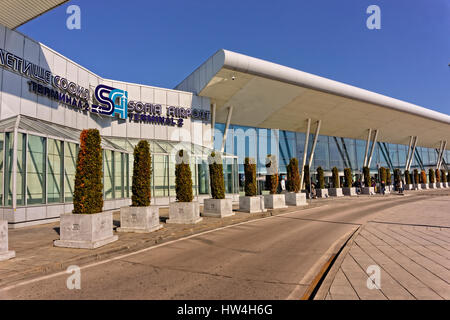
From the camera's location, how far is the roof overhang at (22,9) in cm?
1418

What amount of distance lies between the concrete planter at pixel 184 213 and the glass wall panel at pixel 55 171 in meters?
6.65

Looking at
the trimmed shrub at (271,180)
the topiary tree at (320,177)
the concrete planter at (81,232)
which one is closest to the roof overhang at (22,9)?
the concrete planter at (81,232)

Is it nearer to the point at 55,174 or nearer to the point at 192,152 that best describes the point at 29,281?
the point at 55,174

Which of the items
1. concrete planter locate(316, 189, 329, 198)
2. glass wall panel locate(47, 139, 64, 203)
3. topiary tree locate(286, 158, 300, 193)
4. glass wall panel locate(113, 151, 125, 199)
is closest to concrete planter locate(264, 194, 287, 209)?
topiary tree locate(286, 158, 300, 193)

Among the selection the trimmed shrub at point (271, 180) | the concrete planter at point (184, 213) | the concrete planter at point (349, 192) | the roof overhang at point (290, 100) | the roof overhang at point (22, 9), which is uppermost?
the roof overhang at point (22, 9)

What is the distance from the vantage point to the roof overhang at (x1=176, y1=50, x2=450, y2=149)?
23562 millimetres

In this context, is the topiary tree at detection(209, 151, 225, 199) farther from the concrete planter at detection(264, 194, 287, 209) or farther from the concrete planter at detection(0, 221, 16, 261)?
the concrete planter at detection(0, 221, 16, 261)

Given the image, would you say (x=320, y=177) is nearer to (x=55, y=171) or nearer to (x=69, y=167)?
(x=69, y=167)

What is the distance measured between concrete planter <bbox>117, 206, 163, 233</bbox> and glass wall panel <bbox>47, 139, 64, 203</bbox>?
6092 millimetres

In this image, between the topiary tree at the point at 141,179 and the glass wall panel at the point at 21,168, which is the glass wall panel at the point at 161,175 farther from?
the topiary tree at the point at 141,179

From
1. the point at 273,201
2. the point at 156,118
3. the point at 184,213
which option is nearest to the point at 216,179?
the point at 184,213
